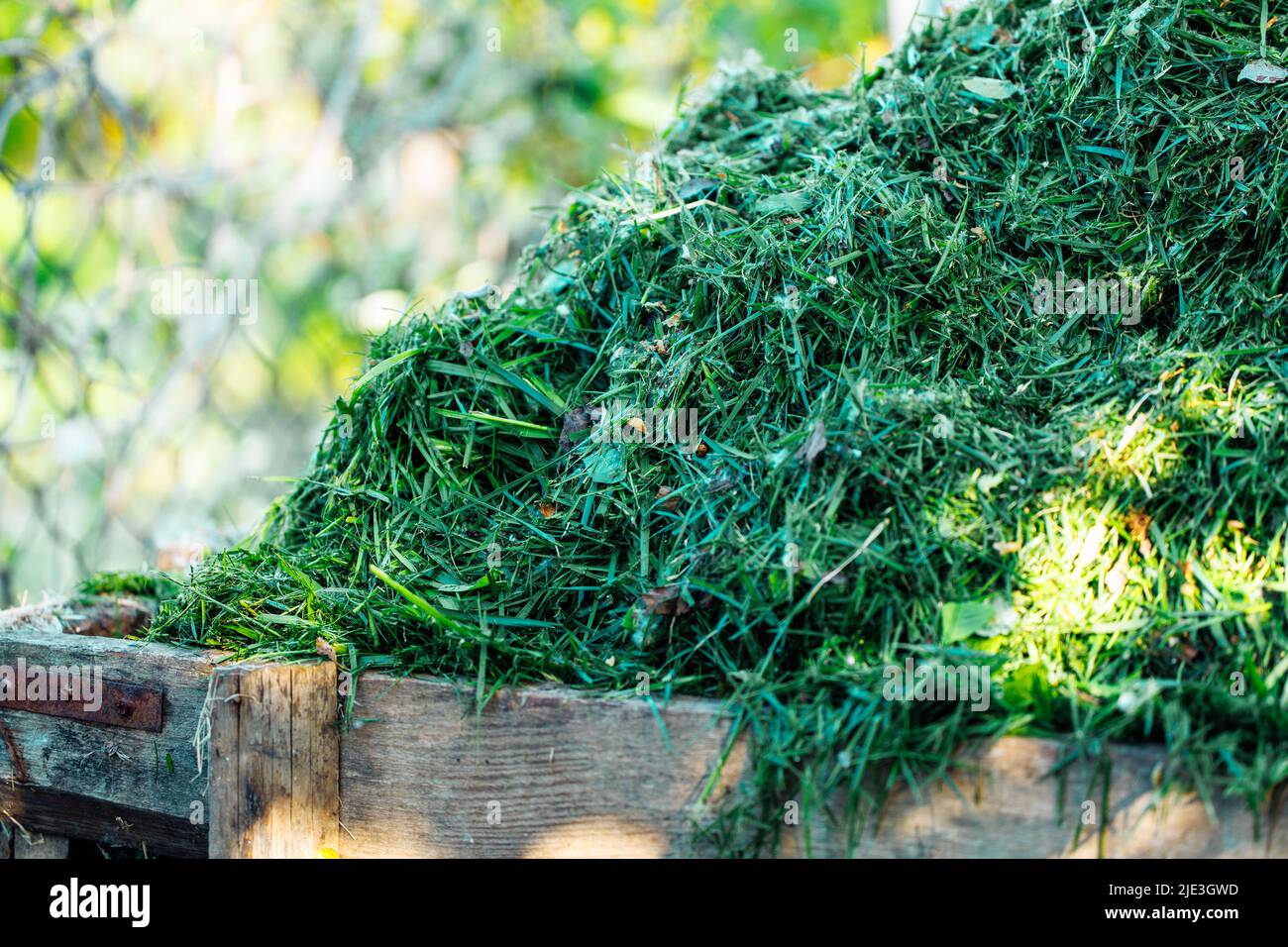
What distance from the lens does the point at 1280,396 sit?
1404 millimetres

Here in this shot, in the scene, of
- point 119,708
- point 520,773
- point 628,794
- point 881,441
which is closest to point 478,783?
point 520,773

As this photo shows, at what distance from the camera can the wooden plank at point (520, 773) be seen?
135cm

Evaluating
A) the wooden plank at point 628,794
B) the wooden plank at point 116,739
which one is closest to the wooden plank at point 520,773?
the wooden plank at point 628,794

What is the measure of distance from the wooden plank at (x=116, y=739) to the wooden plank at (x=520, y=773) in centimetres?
27

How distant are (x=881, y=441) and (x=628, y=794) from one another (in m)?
0.62

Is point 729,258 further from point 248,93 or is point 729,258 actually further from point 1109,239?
point 248,93

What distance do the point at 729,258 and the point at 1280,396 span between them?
864mm

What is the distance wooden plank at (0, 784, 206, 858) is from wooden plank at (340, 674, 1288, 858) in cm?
29

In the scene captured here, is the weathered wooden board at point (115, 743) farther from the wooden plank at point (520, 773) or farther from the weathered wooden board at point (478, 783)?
the wooden plank at point (520, 773)

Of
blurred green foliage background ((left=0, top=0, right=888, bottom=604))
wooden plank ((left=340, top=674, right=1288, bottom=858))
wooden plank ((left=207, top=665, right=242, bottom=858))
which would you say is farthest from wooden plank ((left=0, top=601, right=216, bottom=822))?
blurred green foliage background ((left=0, top=0, right=888, bottom=604))

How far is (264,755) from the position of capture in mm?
1440

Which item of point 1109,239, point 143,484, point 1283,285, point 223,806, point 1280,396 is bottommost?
point 223,806
